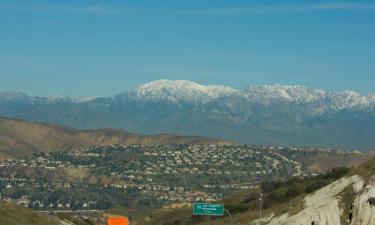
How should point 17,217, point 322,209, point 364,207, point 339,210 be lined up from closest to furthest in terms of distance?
point 364,207 → point 322,209 → point 339,210 → point 17,217

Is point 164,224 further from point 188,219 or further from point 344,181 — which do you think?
point 344,181

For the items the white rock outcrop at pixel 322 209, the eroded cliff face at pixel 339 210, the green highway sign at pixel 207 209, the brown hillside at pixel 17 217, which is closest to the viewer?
the green highway sign at pixel 207 209

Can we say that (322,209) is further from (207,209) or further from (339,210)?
(207,209)

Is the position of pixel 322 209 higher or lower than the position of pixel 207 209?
lower

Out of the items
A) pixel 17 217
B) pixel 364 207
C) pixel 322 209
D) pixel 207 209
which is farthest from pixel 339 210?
pixel 17 217

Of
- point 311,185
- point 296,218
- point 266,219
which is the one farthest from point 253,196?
point 296,218

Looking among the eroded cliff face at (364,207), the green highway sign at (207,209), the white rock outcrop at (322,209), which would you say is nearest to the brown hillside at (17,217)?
the green highway sign at (207,209)

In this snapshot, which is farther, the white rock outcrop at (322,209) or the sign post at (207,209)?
the white rock outcrop at (322,209)

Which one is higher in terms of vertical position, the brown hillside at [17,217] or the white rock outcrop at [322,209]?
the white rock outcrop at [322,209]

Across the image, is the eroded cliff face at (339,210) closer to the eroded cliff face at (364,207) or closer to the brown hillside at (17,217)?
the eroded cliff face at (364,207)

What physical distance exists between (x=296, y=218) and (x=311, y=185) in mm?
45358

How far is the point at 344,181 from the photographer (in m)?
118

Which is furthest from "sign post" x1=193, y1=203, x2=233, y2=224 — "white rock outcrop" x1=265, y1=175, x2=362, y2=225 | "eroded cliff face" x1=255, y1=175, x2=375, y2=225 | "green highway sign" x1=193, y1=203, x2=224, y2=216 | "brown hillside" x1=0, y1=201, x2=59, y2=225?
"brown hillside" x1=0, y1=201, x2=59, y2=225

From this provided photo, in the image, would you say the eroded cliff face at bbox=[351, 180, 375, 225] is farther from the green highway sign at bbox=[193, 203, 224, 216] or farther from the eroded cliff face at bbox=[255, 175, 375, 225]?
the green highway sign at bbox=[193, 203, 224, 216]
